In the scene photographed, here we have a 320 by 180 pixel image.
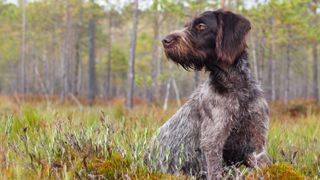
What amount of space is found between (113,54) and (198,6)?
3152cm

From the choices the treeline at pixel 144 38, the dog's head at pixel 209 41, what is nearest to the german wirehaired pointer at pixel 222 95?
the dog's head at pixel 209 41

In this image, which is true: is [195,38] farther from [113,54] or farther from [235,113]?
[113,54]

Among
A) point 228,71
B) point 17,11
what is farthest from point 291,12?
point 17,11

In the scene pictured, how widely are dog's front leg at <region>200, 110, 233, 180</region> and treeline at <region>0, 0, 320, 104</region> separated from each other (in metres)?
9.68

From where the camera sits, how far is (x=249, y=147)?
3.78m

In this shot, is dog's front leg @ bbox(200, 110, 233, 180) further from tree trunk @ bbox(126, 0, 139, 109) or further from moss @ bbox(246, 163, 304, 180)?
tree trunk @ bbox(126, 0, 139, 109)

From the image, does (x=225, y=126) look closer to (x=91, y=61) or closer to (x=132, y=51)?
(x=132, y=51)

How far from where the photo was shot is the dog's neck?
375 centimetres

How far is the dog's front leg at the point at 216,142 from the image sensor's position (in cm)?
362

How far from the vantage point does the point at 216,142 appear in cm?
365

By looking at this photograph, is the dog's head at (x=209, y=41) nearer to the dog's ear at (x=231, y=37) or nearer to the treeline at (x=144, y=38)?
the dog's ear at (x=231, y=37)

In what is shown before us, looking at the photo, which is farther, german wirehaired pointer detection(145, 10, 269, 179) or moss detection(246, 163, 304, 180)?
german wirehaired pointer detection(145, 10, 269, 179)

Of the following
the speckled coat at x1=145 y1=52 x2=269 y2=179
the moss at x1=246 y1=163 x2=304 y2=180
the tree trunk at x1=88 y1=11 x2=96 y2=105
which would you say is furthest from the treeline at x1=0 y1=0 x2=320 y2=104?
the moss at x1=246 y1=163 x2=304 y2=180

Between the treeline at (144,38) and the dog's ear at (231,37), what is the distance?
31.6 feet
